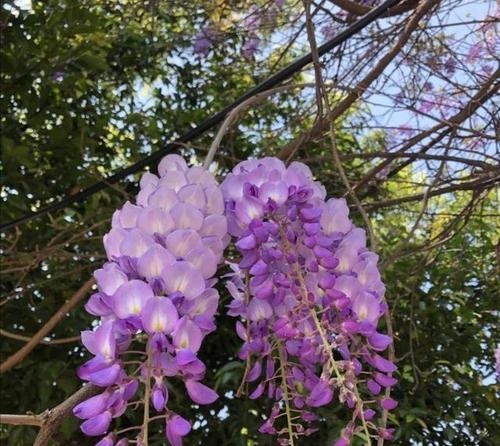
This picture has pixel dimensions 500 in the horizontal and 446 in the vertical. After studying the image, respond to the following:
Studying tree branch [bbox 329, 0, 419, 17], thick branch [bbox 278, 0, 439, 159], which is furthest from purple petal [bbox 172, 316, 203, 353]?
tree branch [bbox 329, 0, 419, 17]

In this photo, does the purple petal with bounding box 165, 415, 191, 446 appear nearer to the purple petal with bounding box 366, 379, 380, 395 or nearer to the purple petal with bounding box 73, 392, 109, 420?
the purple petal with bounding box 73, 392, 109, 420

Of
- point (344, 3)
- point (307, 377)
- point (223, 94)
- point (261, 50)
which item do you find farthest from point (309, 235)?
point (223, 94)

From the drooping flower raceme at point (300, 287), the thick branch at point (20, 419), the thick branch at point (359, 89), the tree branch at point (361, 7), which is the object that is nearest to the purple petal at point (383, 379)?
the drooping flower raceme at point (300, 287)

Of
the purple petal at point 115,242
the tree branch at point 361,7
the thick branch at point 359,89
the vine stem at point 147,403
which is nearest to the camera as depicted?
the vine stem at point 147,403

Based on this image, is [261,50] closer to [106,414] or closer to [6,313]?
[6,313]

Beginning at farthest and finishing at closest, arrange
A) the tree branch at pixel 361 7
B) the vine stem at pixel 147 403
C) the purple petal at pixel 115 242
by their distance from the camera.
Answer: the tree branch at pixel 361 7 < the purple petal at pixel 115 242 < the vine stem at pixel 147 403

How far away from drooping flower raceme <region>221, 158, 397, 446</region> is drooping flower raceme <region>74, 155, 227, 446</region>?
34 millimetres

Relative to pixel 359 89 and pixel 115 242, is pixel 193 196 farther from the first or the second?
pixel 359 89

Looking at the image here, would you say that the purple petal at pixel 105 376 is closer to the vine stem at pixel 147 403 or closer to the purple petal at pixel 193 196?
the vine stem at pixel 147 403

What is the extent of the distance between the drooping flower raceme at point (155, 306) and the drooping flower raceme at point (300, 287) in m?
0.03

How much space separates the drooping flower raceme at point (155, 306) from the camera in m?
0.46

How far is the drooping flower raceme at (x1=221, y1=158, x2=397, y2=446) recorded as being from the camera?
53cm

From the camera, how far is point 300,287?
21.1 inches

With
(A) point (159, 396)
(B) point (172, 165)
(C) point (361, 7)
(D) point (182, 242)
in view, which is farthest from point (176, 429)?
(C) point (361, 7)
